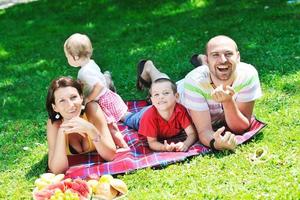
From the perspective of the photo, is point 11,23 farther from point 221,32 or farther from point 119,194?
point 119,194

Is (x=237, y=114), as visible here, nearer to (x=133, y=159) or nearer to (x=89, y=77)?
(x=133, y=159)

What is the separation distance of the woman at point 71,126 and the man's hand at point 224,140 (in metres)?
0.87

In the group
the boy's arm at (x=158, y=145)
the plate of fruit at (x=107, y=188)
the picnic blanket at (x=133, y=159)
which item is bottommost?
the plate of fruit at (x=107, y=188)

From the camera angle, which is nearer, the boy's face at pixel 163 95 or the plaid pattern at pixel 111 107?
the boy's face at pixel 163 95

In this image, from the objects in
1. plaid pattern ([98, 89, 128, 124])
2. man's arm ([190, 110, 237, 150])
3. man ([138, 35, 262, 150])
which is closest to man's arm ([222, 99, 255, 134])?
man ([138, 35, 262, 150])

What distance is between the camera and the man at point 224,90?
187 inches

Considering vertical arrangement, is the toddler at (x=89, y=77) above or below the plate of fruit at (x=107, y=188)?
above

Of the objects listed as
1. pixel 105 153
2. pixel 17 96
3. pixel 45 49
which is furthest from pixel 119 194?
pixel 45 49

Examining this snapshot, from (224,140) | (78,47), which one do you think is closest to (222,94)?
(224,140)

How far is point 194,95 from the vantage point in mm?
4930

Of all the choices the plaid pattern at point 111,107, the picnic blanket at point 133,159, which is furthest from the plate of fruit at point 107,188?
the plaid pattern at point 111,107

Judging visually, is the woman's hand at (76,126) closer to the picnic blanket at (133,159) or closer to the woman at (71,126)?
the woman at (71,126)

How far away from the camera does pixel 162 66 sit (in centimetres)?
754

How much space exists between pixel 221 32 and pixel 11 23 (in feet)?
14.4
